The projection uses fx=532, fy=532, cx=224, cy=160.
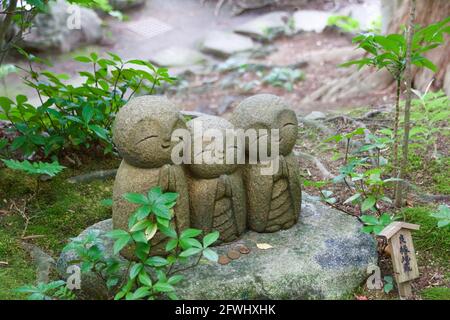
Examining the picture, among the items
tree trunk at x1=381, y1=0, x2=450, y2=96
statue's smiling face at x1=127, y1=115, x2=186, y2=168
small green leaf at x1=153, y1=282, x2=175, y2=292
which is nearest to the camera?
small green leaf at x1=153, y1=282, x2=175, y2=292

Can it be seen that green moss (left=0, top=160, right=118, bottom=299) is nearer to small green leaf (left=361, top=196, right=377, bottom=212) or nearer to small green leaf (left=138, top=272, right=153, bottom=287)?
small green leaf (left=138, top=272, right=153, bottom=287)

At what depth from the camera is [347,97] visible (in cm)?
794

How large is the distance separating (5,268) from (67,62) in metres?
8.81

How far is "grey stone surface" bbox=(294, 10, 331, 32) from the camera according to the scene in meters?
13.0

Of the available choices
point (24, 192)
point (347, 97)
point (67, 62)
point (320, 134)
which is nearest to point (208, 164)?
point (24, 192)

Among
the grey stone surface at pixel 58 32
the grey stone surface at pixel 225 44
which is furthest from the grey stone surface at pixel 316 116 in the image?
the grey stone surface at pixel 58 32

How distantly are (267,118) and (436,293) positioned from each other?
147 cm

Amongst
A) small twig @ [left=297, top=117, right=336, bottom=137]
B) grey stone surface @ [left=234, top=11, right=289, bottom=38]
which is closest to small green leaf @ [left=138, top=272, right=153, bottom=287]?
small twig @ [left=297, top=117, right=336, bottom=137]

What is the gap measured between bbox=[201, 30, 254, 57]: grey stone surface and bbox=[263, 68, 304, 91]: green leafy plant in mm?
1799

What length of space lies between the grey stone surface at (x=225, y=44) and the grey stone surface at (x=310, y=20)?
148cm

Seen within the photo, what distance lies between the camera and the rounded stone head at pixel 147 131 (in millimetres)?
2990

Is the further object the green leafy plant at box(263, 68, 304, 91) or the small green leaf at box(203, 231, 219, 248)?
the green leafy plant at box(263, 68, 304, 91)

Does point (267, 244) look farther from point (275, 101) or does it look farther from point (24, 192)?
point (24, 192)

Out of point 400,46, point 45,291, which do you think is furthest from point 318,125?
point 45,291
